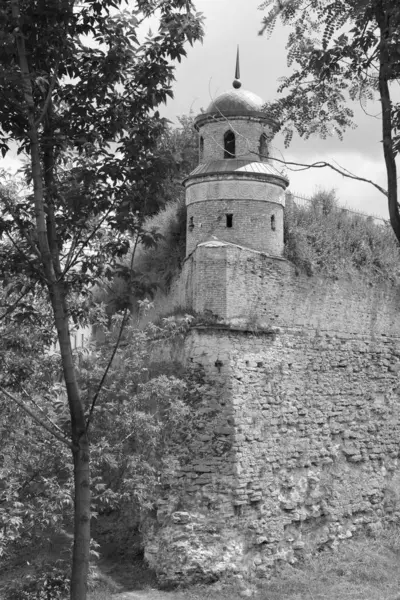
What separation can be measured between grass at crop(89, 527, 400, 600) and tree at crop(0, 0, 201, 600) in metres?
7.24

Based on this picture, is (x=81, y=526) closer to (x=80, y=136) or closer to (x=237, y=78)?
(x=80, y=136)

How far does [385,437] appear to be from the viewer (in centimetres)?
1791

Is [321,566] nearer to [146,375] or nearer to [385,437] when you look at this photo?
[385,437]

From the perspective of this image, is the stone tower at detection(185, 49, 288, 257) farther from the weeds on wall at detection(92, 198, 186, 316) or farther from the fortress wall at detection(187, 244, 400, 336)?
the weeds on wall at detection(92, 198, 186, 316)

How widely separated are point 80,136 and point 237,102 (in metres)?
8.74

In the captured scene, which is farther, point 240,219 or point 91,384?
point 240,219

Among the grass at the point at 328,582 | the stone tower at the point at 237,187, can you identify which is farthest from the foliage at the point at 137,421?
the stone tower at the point at 237,187

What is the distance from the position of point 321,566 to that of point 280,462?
2094mm

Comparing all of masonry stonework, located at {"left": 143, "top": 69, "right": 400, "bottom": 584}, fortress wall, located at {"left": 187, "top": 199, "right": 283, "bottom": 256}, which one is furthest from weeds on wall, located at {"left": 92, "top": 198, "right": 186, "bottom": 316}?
fortress wall, located at {"left": 187, "top": 199, "right": 283, "bottom": 256}

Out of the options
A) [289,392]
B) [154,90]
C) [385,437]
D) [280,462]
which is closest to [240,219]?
[289,392]

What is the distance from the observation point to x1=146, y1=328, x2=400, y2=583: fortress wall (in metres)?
14.2

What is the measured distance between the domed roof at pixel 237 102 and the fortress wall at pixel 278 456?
14.3 feet

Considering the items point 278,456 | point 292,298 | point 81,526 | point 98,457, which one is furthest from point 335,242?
point 81,526

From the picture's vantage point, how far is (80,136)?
772 centimetres
